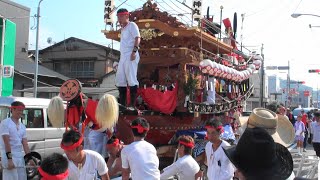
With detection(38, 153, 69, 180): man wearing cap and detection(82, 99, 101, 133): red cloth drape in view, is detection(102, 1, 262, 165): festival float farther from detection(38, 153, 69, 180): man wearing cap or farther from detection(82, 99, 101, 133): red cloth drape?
detection(38, 153, 69, 180): man wearing cap

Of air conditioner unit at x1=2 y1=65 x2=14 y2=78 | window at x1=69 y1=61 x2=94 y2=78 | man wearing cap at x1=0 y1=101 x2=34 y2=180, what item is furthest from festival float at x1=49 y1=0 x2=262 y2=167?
window at x1=69 y1=61 x2=94 y2=78

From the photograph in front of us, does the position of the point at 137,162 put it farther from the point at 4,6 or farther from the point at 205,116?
the point at 4,6

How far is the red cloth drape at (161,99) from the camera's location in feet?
27.7

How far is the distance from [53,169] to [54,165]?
0.10 ft

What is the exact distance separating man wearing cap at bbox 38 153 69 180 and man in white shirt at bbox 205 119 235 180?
210 cm

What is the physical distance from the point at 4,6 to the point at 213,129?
23.8 metres

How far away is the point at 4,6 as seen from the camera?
82.8ft

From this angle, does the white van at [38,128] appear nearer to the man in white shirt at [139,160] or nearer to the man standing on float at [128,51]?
the man standing on float at [128,51]

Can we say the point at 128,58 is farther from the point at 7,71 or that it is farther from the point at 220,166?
the point at 7,71

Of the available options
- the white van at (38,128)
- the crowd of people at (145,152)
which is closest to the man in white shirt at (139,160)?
the crowd of people at (145,152)

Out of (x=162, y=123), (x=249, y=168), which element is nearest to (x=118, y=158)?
(x=162, y=123)

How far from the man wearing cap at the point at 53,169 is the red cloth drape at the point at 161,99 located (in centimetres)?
556

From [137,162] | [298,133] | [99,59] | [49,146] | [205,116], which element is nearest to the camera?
[137,162]

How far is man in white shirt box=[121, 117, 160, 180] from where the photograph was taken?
13.9 ft
